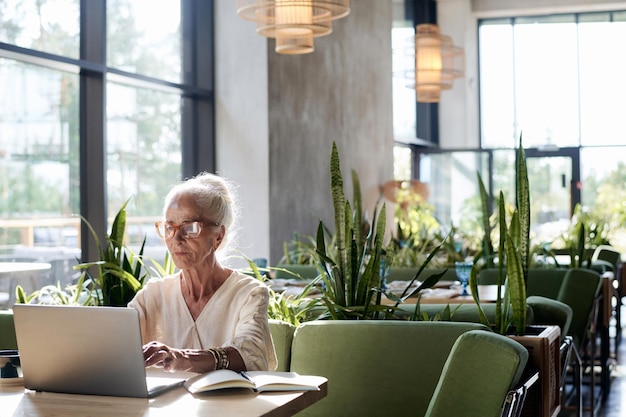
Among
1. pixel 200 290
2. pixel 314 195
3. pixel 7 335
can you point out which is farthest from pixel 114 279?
pixel 314 195

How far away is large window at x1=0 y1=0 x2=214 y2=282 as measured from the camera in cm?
527

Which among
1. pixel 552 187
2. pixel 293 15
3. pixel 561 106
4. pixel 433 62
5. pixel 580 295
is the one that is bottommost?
pixel 580 295

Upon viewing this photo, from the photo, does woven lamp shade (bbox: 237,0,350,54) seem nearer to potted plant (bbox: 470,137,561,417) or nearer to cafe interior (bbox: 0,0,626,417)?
cafe interior (bbox: 0,0,626,417)

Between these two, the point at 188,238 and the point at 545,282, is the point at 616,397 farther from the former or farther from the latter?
the point at 188,238

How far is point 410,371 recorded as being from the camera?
2.96 meters

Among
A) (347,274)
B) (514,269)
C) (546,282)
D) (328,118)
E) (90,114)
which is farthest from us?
(328,118)

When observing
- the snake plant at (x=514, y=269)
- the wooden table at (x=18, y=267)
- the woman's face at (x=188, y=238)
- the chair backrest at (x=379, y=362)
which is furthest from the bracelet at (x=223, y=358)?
the wooden table at (x=18, y=267)

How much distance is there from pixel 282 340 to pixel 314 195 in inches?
193

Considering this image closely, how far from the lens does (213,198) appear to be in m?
2.83

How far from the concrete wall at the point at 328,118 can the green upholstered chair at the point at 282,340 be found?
3969mm

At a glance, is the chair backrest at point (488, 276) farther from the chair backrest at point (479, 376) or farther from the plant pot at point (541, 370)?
the chair backrest at point (479, 376)

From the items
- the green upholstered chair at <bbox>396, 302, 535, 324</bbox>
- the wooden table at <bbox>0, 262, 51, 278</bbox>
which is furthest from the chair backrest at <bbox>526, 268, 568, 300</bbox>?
the wooden table at <bbox>0, 262, 51, 278</bbox>

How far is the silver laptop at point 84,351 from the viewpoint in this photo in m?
2.01

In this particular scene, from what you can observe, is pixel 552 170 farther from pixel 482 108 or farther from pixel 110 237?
pixel 110 237
